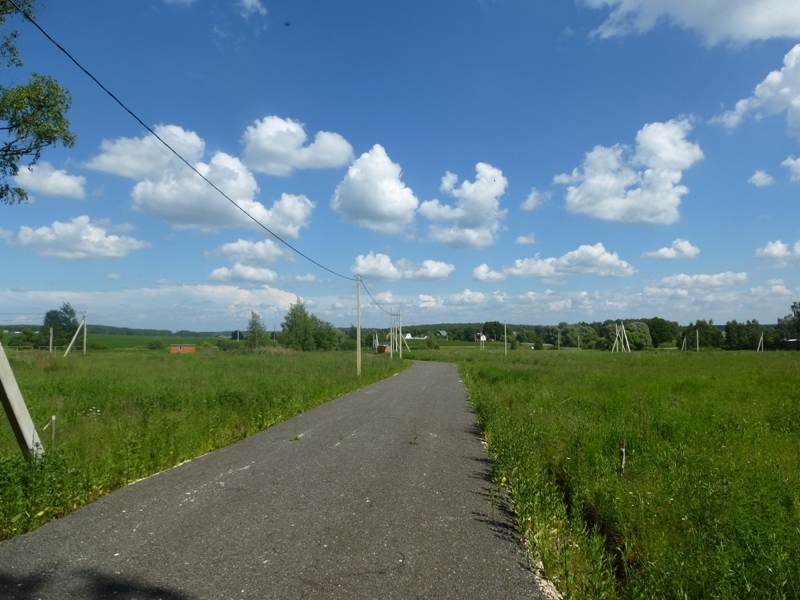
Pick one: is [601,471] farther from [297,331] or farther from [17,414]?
[297,331]

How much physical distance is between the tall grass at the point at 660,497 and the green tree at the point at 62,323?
5841 cm

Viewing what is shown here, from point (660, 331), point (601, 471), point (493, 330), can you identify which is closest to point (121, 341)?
point (493, 330)

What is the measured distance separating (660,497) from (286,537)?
4.22 m

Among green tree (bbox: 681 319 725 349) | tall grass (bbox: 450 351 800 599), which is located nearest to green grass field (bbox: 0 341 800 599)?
tall grass (bbox: 450 351 800 599)

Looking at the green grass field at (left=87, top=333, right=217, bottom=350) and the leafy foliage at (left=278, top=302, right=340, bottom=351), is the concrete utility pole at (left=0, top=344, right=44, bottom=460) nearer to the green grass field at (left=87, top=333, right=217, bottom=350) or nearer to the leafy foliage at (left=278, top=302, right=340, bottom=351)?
the green grass field at (left=87, top=333, right=217, bottom=350)

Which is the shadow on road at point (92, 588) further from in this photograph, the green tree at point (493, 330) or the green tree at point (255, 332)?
the green tree at point (493, 330)

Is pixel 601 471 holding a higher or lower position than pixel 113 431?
lower

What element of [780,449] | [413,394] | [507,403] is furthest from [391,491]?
[413,394]

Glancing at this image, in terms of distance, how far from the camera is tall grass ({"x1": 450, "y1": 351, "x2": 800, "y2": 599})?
4.49 m

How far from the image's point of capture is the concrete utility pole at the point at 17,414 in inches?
251

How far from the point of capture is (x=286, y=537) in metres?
5.27

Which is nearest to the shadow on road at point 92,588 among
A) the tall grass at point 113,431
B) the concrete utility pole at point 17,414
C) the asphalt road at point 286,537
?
the asphalt road at point 286,537

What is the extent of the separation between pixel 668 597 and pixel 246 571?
3411 mm

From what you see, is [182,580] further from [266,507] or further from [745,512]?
[745,512]
